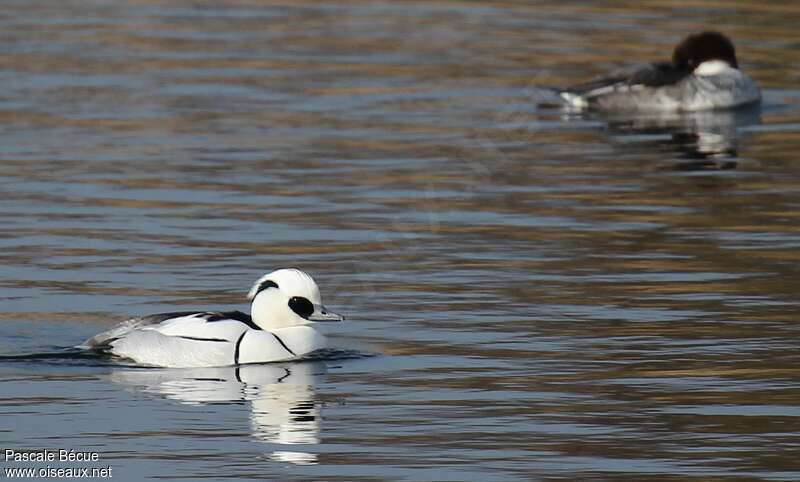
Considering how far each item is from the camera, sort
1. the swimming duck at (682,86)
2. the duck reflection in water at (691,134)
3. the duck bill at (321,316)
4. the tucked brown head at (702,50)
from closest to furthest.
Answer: the duck bill at (321,316) → the duck reflection in water at (691,134) → the swimming duck at (682,86) → the tucked brown head at (702,50)

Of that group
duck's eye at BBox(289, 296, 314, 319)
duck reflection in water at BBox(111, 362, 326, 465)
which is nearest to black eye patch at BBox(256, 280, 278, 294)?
duck's eye at BBox(289, 296, 314, 319)

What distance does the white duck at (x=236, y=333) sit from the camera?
1309 cm

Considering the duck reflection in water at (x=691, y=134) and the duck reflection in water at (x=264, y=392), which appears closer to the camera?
the duck reflection in water at (x=264, y=392)

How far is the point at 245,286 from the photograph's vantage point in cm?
1554

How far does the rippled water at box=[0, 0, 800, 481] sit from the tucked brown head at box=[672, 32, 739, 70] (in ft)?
3.10

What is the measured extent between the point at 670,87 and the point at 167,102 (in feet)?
21.5

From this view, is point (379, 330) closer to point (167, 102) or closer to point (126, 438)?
point (126, 438)

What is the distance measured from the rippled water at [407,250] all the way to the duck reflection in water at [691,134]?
0.11 m

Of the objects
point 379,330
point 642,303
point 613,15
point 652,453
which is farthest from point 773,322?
point 613,15

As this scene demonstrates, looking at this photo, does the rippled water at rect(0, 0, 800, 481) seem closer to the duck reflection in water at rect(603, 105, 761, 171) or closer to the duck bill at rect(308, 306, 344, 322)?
the duck reflection in water at rect(603, 105, 761, 171)

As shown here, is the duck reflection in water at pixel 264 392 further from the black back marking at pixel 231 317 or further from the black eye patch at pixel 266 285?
the black eye patch at pixel 266 285

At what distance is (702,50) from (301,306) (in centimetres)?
1567

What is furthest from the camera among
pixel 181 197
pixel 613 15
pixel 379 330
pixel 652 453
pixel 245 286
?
pixel 613 15

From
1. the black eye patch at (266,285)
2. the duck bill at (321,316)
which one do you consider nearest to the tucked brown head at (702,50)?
the duck bill at (321,316)
